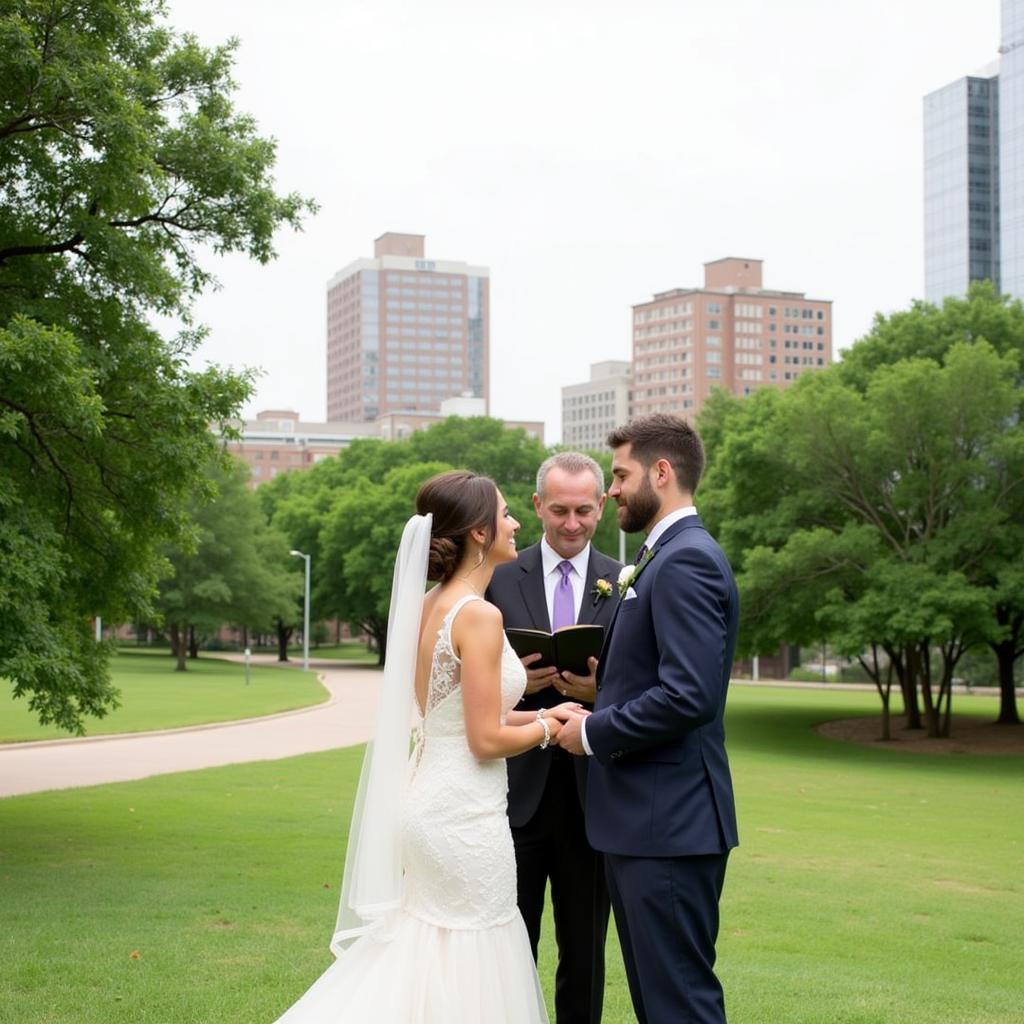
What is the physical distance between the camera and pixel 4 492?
438 inches

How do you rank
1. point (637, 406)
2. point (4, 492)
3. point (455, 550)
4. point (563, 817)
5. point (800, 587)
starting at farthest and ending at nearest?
point (637, 406) → point (800, 587) → point (4, 492) → point (563, 817) → point (455, 550)

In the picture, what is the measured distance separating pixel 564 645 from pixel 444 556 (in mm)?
611

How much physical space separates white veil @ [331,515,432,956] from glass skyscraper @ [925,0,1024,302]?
126 metres

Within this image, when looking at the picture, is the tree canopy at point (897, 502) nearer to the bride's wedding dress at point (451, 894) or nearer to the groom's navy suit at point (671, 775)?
the bride's wedding dress at point (451, 894)

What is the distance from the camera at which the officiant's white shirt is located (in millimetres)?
6031

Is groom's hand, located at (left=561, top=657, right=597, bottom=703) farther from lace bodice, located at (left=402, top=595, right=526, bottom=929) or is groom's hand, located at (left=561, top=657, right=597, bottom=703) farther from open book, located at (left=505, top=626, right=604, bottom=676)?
lace bodice, located at (left=402, top=595, right=526, bottom=929)

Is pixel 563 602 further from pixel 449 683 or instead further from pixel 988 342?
pixel 988 342

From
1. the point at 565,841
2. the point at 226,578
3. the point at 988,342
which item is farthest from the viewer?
the point at 226,578

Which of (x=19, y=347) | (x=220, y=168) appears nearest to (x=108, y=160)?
(x=220, y=168)

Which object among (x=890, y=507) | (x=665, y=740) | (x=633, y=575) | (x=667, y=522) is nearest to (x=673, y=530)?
(x=667, y=522)

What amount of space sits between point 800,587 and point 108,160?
883 inches

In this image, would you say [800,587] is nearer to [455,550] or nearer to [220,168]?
[220,168]

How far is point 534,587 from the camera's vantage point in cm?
605

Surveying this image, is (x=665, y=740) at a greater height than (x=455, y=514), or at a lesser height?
lesser
